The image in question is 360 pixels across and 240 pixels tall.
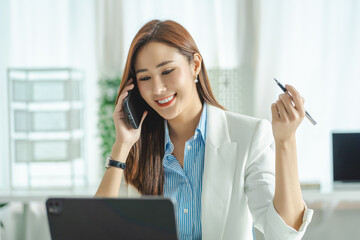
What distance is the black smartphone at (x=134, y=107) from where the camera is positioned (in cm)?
148

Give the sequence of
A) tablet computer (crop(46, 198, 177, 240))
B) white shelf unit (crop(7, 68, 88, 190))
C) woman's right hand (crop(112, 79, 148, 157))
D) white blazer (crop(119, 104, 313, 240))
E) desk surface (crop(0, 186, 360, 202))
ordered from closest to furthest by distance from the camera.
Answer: tablet computer (crop(46, 198, 177, 240))
white blazer (crop(119, 104, 313, 240))
woman's right hand (crop(112, 79, 148, 157))
desk surface (crop(0, 186, 360, 202))
white shelf unit (crop(7, 68, 88, 190))

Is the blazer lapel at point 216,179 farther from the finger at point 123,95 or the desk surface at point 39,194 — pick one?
the desk surface at point 39,194

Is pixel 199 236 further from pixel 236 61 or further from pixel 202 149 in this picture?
pixel 236 61

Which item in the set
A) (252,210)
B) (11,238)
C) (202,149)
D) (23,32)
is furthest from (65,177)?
(252,210)

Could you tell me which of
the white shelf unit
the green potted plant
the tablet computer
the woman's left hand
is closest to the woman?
the woman's left hand

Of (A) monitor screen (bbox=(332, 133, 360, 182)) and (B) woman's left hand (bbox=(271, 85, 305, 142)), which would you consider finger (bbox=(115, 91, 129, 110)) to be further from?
(A) monitor screen (bbox=(332, 133, 360, 182))

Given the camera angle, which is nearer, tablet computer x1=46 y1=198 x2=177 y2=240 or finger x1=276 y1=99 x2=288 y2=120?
tablet computer x1=46 y1=198 x2=177 y2=240

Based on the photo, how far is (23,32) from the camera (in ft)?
10.5

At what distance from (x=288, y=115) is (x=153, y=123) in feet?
2.10

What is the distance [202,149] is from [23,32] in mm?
2353

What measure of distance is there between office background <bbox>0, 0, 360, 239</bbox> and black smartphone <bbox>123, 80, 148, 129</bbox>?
153cm

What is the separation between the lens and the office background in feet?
9.76

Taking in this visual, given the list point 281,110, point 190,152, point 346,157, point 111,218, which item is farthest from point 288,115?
point 346,157

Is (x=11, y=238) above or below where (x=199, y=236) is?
below
